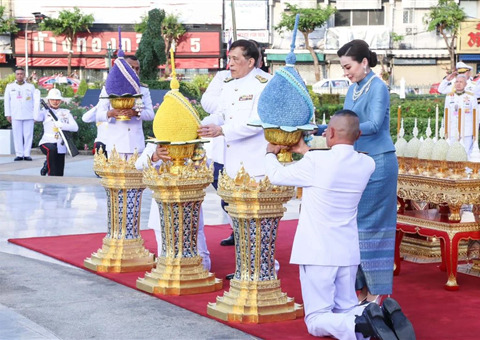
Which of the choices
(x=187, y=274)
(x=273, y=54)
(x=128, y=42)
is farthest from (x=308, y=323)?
(x=128, y=42)

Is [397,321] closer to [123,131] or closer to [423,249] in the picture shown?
[423,249]

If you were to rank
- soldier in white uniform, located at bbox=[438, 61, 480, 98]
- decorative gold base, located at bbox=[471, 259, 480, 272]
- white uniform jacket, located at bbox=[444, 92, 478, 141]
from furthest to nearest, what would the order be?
1. soldier in white uniform, located at bbox=[438, 61, 480, 98]
2. white uniform jacket, located at bbox=[444, 92, 478, 141]
3. decorative gold base, located at bbox=[471, 259, 480, 272]

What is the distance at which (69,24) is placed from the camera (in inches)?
1676

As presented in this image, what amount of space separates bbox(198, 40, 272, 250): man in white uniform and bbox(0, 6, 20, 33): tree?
1507 inches

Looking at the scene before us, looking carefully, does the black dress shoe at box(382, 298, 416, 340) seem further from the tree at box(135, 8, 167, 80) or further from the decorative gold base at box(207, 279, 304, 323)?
the tree at box(135, 8, 167, 80)

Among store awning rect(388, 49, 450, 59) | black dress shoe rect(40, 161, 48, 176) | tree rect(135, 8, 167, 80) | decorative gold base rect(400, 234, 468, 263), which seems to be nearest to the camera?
decorative gold base rect(400, 234, 468, 263)

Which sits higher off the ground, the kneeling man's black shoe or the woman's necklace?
the woman's necklace

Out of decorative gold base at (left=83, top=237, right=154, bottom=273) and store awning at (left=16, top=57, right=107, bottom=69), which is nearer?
decorative gold base at (left=83, top=237, right=154, bottom=273)

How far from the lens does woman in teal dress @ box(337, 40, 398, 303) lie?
5.13 metres

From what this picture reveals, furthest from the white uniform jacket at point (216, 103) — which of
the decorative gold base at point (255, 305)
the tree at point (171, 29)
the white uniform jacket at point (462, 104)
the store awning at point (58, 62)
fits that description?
the store awning at point (58, 62)

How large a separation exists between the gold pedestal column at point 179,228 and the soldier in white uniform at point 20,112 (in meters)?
10.4

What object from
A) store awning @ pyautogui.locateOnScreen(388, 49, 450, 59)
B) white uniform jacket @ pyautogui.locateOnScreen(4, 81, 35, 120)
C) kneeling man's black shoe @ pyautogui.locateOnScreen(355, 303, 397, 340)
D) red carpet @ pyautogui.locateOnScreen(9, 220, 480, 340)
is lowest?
red carpet @ pyautogui.locateOnScreen(9, 220, 480, 340)

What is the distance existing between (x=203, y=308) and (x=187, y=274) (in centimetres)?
47

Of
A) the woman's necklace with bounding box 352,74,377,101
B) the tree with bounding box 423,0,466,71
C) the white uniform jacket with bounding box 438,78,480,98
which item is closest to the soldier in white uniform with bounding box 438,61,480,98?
the white uniform jacket with bounding box 438,78,480,98
